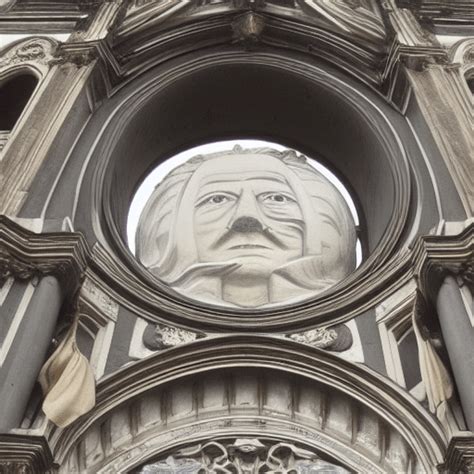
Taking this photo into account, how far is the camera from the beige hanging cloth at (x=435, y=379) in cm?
973

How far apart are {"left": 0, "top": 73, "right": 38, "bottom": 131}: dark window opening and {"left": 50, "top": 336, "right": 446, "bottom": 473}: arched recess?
832 centimetres

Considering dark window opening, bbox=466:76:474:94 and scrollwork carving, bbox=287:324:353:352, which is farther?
dark window opening, bbox=466:76:474:94

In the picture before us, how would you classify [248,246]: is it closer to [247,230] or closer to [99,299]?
[247,230]

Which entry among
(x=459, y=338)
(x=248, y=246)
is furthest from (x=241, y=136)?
(x=459, y=338)

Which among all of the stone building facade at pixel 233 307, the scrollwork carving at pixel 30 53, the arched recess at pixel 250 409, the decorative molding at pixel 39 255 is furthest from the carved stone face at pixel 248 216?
the scrollwork carving at pixel 30 53

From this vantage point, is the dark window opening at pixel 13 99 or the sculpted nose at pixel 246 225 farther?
the dark window opening at pixel 13 99

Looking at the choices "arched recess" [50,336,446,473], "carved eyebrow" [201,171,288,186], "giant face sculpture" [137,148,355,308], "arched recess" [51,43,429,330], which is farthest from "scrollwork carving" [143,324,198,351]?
"carved eyebrow" [201,171,288,186]

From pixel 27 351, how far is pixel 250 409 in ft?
9.20

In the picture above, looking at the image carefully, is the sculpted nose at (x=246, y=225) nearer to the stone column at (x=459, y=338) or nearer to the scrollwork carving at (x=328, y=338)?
the scrollwork carving at (x=328, y=338)

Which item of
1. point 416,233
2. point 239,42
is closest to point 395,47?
point 239,42

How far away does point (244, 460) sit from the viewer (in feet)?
32.9

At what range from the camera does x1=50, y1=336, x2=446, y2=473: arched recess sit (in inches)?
398

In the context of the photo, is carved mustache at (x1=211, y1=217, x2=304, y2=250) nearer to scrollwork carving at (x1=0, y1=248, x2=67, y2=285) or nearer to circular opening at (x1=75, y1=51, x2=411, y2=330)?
circular opening at (x1=75, y1=51, x2=411, y2=330)

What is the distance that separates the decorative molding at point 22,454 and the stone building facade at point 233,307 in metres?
0.02
